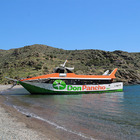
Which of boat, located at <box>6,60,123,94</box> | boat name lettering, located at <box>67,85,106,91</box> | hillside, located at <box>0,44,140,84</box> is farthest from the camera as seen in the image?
hillside, located at <box>0,44,140,84</box>

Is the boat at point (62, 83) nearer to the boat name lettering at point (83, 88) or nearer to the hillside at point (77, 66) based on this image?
the boat name lettering at point (83, 88)

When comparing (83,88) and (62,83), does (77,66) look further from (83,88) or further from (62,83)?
(62,83)

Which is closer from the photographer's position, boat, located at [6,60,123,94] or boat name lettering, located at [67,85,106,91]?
boat, located at [6,60,123,94]

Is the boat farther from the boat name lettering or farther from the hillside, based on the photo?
the hillside

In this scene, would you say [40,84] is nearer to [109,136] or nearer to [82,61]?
[109,136]

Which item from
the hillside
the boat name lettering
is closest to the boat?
the boat name lettering

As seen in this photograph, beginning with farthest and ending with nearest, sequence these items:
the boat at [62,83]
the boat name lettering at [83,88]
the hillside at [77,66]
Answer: the hillside at [77,66] < the boat name lettering at [83,88] < the boat at [62,83]

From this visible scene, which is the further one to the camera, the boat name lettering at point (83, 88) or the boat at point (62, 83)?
the boat name lettering at point (83, 88)

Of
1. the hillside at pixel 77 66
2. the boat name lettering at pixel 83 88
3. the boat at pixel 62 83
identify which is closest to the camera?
the boat at pixel 62 83

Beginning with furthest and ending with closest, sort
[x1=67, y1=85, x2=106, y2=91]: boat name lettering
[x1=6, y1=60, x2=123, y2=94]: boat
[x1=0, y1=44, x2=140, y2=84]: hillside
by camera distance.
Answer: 1. [x1=0, y1=44, x2=140, y2=84]: hillside
2. [x1=67, y1=85, x2=106, y2=91]: boat name lettering
3. [x1=6, y1=60, x2=123, y2=94]: boat

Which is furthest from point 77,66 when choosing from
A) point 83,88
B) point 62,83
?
point 62,83

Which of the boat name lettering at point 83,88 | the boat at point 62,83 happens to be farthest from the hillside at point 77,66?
the boat name lettering at point 83,88

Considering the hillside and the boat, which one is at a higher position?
the hillside

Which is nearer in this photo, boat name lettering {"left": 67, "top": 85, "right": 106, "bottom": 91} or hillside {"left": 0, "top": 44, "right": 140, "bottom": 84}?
boat name lettering {"left": 67, "top": 85, "right": 106, "bottom": 91}
